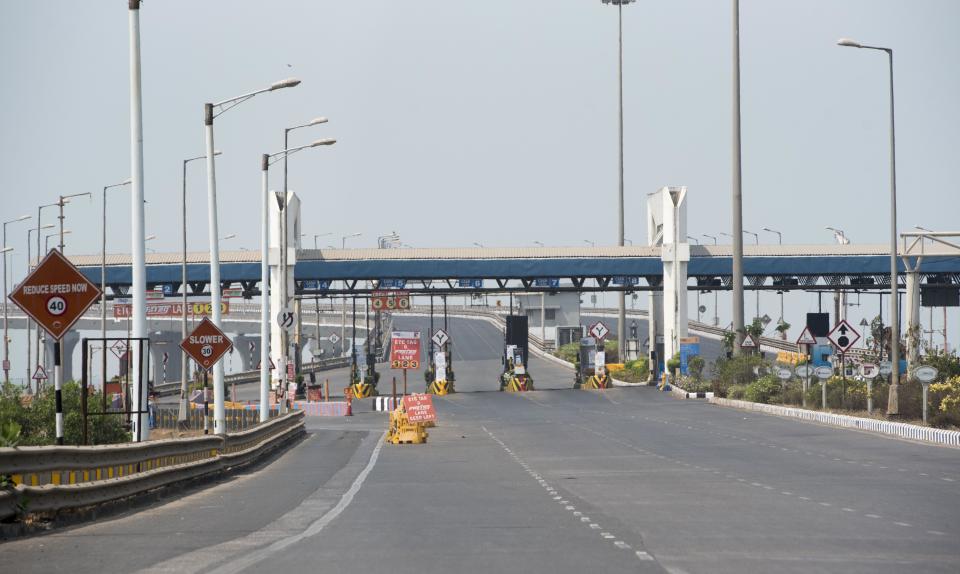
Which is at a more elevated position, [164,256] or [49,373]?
[164,256]

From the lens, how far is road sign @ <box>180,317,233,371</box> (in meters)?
30.3

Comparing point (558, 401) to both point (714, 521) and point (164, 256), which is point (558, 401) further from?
point (714, 521)

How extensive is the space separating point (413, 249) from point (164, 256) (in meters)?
14.7

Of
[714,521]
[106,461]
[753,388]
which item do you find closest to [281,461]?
[106,461]

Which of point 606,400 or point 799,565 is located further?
point 606,400

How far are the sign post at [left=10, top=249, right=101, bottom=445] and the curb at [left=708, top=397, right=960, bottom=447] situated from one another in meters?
23.4

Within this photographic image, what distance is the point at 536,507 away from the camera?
18938mm

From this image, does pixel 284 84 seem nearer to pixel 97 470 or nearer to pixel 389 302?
pixel 97 470

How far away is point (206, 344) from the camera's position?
30422 millimetres

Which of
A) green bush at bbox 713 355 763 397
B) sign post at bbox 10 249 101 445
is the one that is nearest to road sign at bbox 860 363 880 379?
green bush at bbox 713 355 763 397

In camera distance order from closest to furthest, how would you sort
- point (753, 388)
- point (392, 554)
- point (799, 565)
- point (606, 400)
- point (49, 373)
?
point (799, 565) → point (392, 554) → point (753, 388) → point (606, 400) → point (49, 373)

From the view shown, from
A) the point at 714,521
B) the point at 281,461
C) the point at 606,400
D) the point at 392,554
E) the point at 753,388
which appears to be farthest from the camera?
the point at 606,400

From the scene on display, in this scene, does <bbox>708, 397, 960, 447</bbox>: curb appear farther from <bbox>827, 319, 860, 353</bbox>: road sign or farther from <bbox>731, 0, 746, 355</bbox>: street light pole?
<bbox>731, 0, 746, 355</bbox>: street light pole

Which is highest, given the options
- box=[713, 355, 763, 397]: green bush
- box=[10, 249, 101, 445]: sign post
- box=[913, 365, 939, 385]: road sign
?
box=[10, 249, 101, 445]: sign post
